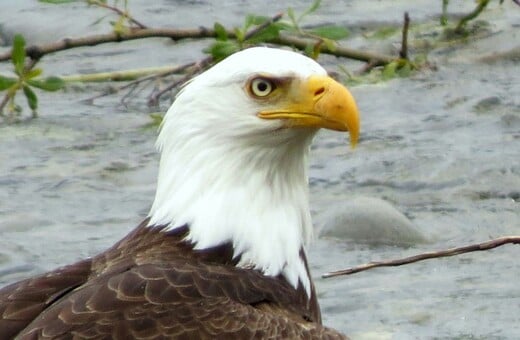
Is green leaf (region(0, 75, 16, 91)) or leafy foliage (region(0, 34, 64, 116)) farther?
green leaf (region(0, 75, 16, 91))

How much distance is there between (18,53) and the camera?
9.85 m

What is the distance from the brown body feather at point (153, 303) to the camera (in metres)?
5.78

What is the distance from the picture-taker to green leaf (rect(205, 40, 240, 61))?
9.83m

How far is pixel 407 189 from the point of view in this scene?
9.71 m

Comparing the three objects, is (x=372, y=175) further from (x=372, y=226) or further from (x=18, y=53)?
(x=18, y=53)

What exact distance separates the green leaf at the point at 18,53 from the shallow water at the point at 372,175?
545mm

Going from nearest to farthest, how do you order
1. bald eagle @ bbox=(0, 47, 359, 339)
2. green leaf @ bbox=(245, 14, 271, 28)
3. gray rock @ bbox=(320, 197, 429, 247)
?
bald eagle @ bbox=(0, 47, 359, 339), gray rock @ bbox=(320, 197, 429, 247), green leaf @ bbox=(245, 14, 271, 28)

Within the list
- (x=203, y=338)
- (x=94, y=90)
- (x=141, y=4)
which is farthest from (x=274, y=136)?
(x=141, y=4)

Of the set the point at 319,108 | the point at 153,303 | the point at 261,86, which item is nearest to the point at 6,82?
the point at 261,86

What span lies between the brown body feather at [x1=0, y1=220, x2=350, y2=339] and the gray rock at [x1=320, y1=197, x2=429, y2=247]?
2302 mm

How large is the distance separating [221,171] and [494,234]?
2.67 metres

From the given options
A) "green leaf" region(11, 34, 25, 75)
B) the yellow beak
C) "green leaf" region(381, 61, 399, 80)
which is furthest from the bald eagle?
"green leaf" region(381, 61, 399, 80)

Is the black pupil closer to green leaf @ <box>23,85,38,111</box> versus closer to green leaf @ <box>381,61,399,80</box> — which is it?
green leaf @ <box>23,85,38,111</box>

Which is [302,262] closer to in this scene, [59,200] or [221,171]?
[221,171]
